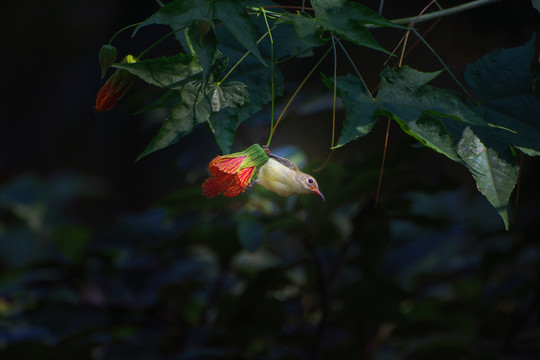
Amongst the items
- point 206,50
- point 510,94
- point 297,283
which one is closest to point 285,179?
point 206,50

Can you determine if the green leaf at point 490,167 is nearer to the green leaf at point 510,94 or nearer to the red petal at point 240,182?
the green leaf at point 510,94

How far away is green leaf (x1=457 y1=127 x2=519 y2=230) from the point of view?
462 mm

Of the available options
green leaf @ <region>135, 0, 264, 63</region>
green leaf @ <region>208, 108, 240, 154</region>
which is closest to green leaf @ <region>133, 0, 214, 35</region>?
green leaf @ <region>135, 0, 264, 63</region>

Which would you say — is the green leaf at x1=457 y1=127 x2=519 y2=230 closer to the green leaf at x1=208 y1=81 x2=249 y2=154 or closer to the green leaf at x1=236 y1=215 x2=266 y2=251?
the green leaf at x1=208 y1=81 x2=249 y2=154

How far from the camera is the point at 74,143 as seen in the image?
287cm

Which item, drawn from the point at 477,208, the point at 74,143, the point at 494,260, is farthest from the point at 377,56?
the point at 74,143

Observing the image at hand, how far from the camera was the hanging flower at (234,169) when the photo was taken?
18.4 inches

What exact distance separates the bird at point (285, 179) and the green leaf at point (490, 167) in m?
0.15

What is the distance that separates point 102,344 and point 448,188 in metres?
0.59

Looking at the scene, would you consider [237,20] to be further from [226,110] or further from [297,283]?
[297,283]

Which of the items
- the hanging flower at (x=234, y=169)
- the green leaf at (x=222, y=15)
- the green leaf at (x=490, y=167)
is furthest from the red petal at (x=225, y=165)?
the green leaf at (x=490, y=167)

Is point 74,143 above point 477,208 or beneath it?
beneath

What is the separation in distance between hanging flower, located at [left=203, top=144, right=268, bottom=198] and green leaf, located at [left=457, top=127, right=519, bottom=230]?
0.19m

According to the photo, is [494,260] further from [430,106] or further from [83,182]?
[83,182]
